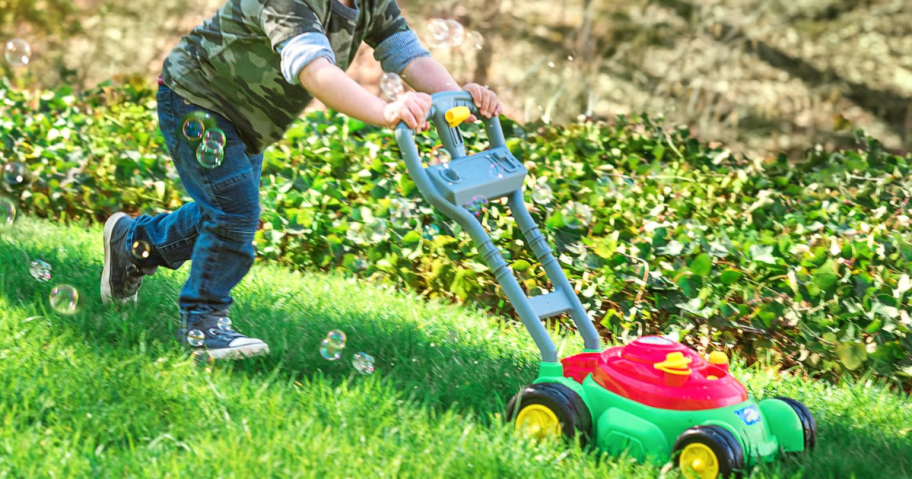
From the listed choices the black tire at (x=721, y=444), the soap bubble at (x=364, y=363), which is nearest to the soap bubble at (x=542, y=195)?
the soap bubble at (x=364, y=363)

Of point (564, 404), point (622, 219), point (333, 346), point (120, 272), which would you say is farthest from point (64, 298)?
point (622, 219)

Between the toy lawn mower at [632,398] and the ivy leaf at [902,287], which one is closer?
the toy lawn mower at [632,398]

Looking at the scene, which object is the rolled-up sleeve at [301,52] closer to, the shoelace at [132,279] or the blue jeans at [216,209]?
the blue jeans at [216,209]

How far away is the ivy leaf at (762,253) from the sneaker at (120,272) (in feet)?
6.52

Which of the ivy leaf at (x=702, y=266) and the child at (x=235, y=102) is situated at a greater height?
the child at (x=235, y=102)

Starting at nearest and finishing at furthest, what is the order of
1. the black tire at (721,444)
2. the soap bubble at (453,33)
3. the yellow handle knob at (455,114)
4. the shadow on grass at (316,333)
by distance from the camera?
the black tire at (721,444)
the yellow handle knob at (455,114)
the shadow on grass at (316,333)
the soap bubble at (453,33)

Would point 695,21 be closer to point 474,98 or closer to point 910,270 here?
point 910,270

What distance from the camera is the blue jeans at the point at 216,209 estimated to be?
284 centimetres

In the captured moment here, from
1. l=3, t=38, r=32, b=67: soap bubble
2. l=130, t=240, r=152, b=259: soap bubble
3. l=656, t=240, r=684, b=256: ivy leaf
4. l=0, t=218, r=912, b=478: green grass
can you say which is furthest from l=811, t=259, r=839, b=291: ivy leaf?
l=3, t=38, r=32, b=67: soap bubble

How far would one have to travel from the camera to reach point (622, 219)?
373 cm

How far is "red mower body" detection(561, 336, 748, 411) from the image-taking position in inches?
89.5

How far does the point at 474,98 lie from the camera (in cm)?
262

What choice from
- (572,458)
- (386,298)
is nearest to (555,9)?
(386,298)

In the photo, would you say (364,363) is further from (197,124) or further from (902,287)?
(902,287)
